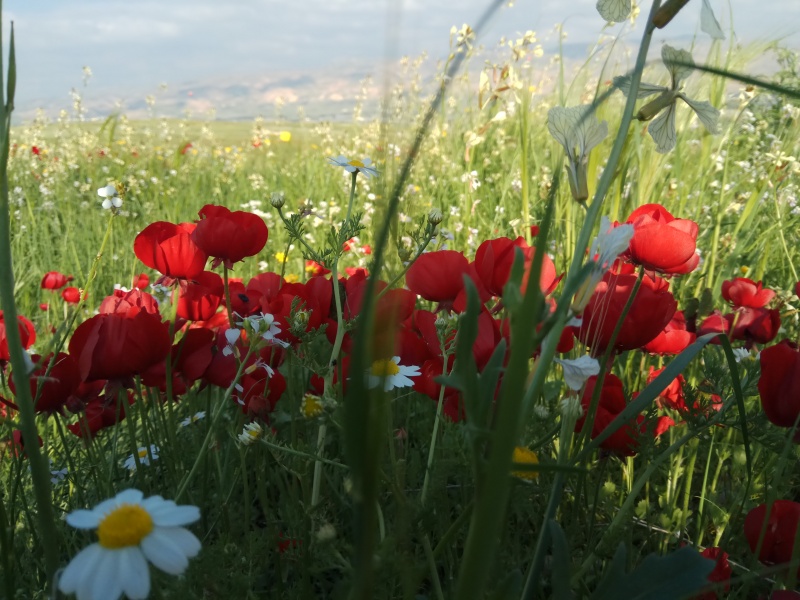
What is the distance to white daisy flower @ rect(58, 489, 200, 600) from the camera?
338mm

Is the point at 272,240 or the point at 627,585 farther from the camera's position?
the point at 272,240

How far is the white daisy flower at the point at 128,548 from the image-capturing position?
1.11ft

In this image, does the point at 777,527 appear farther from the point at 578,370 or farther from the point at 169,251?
the point at 169,251

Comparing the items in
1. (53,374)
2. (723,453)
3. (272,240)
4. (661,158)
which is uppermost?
(661,158)

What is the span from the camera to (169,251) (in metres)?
0.90

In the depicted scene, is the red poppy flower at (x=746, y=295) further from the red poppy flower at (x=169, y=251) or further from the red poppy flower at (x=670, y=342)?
the red poppy flower at (x=169, y=251)

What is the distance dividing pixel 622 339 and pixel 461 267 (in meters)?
0.20

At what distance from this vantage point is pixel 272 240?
2.84m

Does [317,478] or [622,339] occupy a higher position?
[622,339]

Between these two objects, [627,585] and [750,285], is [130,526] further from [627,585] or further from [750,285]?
[750,285]

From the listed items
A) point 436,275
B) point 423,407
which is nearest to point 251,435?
point 436,275

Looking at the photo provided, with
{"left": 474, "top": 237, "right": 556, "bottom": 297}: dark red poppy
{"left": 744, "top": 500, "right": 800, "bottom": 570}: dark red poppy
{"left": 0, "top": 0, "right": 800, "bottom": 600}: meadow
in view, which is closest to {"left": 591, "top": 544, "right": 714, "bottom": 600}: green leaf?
{"left": 0, "top": 0, "right": 800, "bottom": 600}: meadow

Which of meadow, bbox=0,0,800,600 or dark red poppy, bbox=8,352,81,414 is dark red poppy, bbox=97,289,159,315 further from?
dark red poppy, bbox=8,352,81,414

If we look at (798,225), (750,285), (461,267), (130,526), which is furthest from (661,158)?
(130,526)
